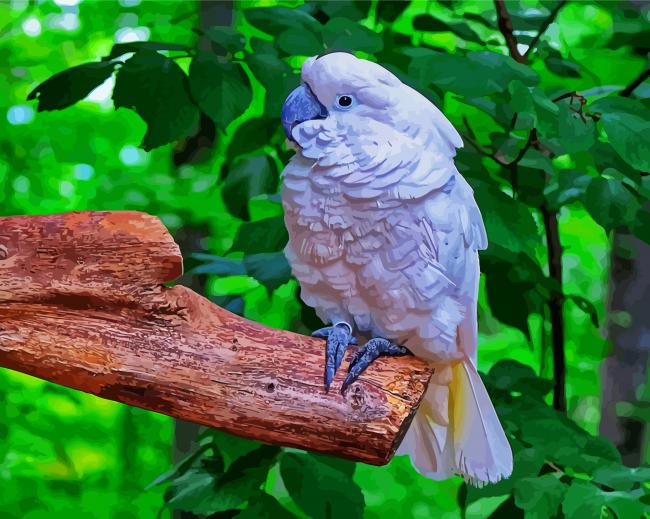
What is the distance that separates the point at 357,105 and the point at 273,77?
0.29 meters

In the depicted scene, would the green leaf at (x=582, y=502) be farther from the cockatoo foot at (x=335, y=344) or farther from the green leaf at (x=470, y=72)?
the green leaf at (x=470, y=72)

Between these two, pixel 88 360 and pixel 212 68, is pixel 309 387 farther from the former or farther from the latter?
pixel 212 68

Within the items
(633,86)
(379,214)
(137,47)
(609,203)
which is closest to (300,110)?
(379,214)

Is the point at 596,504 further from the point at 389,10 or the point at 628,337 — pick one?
the point at 628,337

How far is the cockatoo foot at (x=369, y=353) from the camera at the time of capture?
2.94 ft

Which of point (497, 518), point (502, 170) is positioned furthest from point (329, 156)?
point (497, 518)

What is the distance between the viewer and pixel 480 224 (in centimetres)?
102

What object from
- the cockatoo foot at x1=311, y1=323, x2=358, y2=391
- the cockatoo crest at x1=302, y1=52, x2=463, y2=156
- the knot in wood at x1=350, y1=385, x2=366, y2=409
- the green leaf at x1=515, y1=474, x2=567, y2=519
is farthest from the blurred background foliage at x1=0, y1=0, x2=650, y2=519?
the knot in wood at x1=350, y1=385, x2=366, y2=409

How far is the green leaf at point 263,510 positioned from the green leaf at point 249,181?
1.81ft

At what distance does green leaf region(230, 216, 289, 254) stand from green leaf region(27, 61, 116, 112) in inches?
14.1

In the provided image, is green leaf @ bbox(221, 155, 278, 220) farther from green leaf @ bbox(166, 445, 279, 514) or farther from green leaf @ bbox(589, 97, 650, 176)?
green leaf @ bbox(589, 97, 650, 176)

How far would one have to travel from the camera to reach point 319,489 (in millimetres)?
1181

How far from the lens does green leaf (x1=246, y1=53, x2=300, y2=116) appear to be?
119 cm

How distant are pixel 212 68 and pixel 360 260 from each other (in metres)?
0.44
